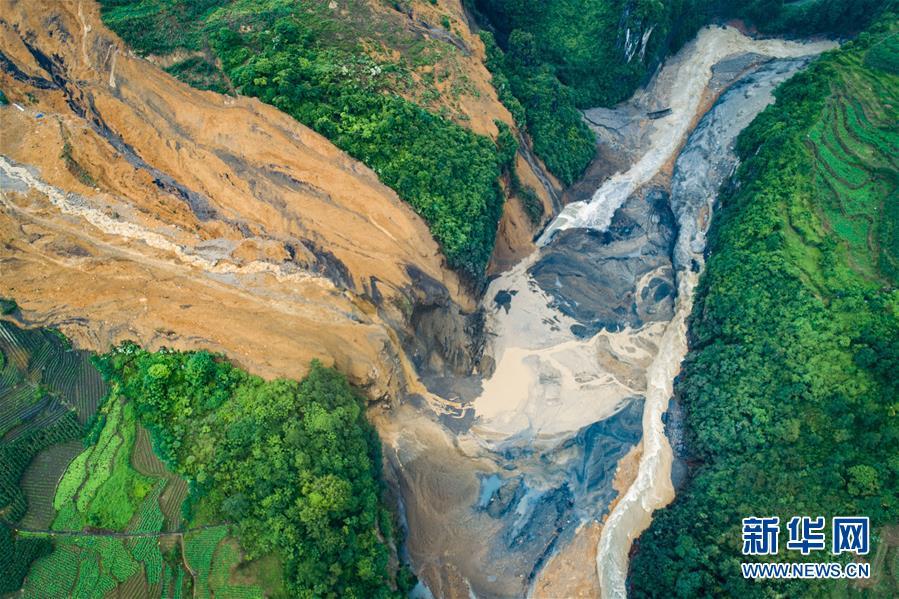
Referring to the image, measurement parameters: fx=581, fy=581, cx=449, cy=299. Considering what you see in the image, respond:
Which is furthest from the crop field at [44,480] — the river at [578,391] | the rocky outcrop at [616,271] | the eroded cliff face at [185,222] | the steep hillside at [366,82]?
the rocky outcrop at [616,271]

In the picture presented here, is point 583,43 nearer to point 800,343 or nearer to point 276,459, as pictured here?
point 800,343

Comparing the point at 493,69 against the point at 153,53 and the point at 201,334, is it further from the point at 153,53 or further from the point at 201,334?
the point at 201,334

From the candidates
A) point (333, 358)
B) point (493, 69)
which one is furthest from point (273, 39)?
point (333, 358)

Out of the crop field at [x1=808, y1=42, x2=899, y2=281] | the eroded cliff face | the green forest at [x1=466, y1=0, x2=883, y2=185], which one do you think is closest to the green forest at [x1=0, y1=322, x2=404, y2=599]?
the eroded cliff face

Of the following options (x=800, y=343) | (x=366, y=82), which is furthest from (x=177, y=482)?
(x=800, y=343)

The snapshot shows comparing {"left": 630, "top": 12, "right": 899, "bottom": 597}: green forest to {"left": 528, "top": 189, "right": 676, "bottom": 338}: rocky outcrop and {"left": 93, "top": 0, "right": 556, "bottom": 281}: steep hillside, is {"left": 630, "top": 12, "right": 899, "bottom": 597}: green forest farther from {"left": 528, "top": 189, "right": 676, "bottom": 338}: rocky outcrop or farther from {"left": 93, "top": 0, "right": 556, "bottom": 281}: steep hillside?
{"left": 93, "top": 0, "right": 556, "bottom": 281}: steep hillside

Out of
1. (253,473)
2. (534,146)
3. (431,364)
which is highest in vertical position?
(534,146)
